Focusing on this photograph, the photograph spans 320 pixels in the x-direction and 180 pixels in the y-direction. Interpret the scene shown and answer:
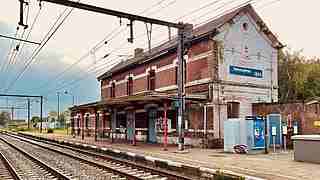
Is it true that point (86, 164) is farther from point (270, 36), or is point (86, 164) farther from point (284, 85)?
point (284, 85)

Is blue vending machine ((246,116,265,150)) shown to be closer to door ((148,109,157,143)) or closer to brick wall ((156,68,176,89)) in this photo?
brick wall ((156,68,176,89))

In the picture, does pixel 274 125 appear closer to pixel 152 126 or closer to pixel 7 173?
pixel 152 126

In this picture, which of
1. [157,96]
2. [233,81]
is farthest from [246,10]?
[157,96]

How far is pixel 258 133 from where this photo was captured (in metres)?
19.8

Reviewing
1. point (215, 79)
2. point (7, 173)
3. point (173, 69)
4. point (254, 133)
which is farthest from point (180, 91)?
point (7, 173)

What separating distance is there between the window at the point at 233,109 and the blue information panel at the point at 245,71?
2.02 metres

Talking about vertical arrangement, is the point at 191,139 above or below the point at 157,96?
below

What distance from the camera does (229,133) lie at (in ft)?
66.3

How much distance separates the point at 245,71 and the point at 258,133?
6871 mm

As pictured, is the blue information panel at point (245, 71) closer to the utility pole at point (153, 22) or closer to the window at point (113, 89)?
the utility pole at point (153, 22)

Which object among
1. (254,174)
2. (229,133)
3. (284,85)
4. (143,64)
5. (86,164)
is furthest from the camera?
(284,85)

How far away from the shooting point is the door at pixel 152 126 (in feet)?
96.9

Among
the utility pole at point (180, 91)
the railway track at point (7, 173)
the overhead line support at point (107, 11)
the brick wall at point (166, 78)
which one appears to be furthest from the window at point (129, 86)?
the railway track at point (7, 173)

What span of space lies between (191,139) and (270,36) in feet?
30.7
